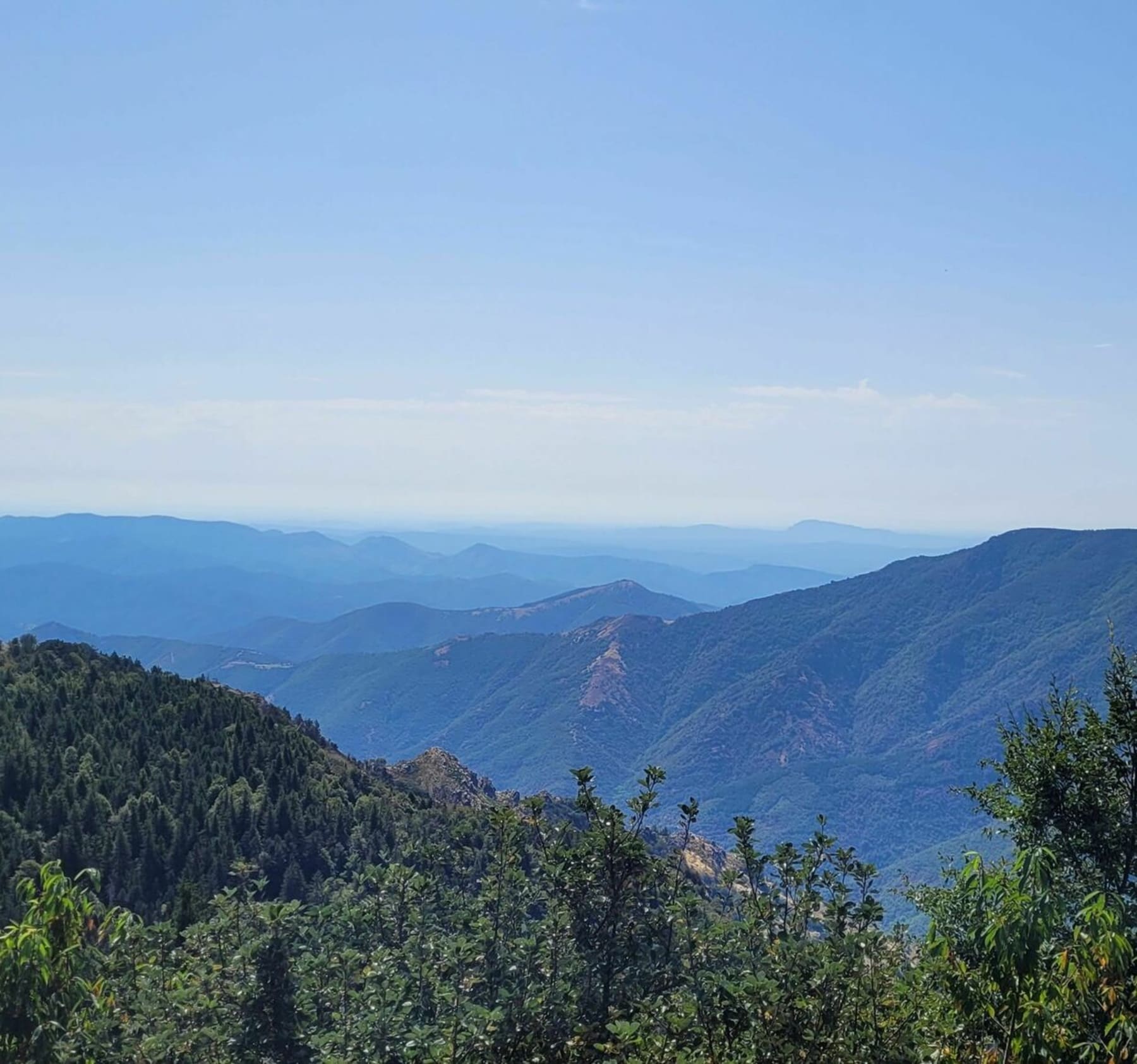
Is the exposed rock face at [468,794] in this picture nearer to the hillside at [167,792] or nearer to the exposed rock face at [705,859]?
the exposed rock face at [705,859]

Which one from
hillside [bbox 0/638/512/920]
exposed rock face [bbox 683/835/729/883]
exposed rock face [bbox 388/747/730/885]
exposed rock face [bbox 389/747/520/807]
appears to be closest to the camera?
hillside [bbox 0/638/512/920]

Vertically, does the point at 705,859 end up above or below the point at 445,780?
below

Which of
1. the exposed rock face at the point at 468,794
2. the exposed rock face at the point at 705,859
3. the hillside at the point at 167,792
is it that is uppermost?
the hillside at the point at 167,792

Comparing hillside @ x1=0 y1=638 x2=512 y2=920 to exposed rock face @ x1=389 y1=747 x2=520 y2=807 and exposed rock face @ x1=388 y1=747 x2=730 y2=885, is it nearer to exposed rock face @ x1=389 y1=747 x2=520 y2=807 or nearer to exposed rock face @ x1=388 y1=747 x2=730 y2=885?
exposed rock face @ x1=389 y1=747 x2=520 y2=807

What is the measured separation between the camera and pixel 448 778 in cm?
12262

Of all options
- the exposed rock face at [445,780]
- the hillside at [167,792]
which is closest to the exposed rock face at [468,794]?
the exposed rock face at [445,780]

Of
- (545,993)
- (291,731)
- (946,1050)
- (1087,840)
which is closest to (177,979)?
(545,993)

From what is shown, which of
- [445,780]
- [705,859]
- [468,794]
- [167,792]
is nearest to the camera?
[167,792]

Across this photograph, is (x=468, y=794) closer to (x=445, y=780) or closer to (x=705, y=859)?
(x=445, y=780)

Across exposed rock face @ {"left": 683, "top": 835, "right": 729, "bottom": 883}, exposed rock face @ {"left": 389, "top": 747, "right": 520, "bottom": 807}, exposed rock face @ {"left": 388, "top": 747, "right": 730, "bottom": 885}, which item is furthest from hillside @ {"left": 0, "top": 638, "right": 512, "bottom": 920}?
exposed rock face @ {"left": 683, "top": 835, "right": 729, "bottom": 883}

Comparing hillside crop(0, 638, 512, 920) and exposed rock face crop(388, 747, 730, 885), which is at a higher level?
hillside crop(0, 638, 512, 920)

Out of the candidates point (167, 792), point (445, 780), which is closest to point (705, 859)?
point (445, 780)

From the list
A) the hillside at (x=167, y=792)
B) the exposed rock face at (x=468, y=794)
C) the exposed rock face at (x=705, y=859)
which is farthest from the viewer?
the exposed rock face at (x=468, y=794)

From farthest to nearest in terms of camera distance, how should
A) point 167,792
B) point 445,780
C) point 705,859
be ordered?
point 445,780
point 705,859
point 167,792
